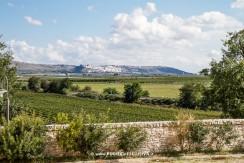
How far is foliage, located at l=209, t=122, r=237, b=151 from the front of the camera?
22.4 meters

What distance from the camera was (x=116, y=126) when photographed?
21.3 m

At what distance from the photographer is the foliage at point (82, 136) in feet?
66.4

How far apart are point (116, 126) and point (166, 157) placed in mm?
2602

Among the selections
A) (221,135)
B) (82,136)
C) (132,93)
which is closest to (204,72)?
(221,135)

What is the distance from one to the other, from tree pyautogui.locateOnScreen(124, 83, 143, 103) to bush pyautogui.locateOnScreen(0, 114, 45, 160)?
284 feet

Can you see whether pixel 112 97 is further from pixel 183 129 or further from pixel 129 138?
pixel 129 138

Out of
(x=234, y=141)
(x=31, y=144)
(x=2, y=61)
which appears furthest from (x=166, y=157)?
(x=2, y=61)

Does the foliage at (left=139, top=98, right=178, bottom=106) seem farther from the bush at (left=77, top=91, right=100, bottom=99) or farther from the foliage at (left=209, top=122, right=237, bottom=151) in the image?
the foliage at (left=209, top=122, right=237, bottom=151)

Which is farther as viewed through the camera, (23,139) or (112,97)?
(112,97)

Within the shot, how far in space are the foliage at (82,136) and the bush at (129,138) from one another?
28.1 inches

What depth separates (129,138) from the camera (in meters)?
20.9

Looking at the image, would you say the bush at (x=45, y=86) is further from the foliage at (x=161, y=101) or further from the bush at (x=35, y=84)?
the foliage at (x=161, y=101)

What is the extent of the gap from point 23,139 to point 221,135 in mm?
9224

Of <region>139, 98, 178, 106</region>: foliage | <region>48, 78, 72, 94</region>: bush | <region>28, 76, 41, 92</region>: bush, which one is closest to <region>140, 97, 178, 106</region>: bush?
<region>139, 98, 178, 106</region>: foliage
